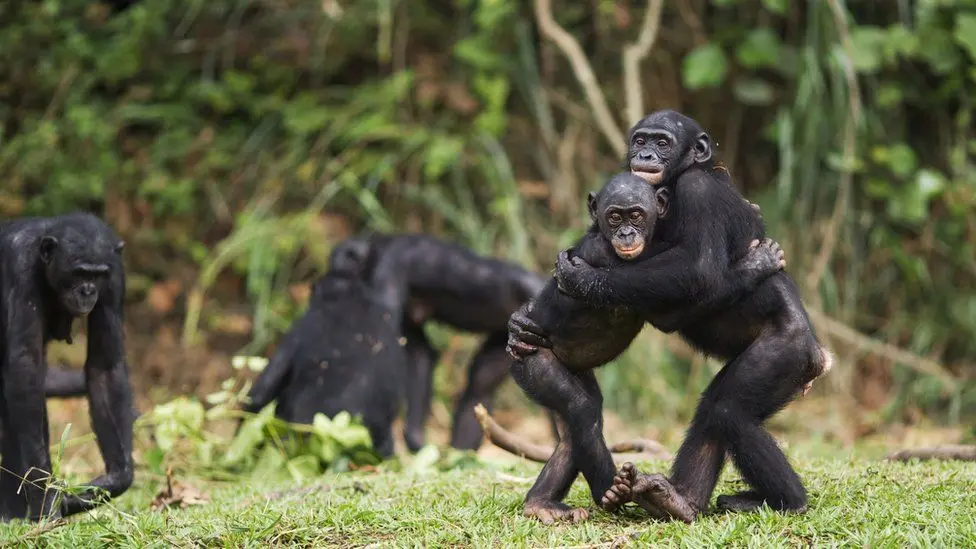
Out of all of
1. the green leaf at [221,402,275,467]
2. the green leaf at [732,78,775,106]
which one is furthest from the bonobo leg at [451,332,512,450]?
the green leaf at [732,78,775,106]

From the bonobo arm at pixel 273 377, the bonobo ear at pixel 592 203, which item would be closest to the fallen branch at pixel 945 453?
the bonobo ear at pixel 592 203

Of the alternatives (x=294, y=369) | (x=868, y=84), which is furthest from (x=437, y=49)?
(x=294, y=369)

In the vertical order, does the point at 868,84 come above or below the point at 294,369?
above

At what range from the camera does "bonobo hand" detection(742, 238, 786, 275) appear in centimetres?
480

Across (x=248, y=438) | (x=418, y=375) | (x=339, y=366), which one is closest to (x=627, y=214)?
(x=248, y=438)

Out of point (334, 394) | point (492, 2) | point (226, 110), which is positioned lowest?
point (334, 394)

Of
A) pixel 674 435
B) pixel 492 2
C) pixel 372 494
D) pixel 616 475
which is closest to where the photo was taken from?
pixel 616 475

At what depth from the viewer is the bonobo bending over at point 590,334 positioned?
4785 mm

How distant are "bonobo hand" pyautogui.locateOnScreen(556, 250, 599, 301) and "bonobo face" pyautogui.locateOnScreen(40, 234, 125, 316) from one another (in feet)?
7.46

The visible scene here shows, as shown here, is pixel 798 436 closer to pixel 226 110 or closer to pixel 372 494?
pixel 372 494

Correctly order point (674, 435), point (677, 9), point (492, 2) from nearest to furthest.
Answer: point (674, 435)
point (492, 2)
point (677, 9)

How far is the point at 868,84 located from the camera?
10883 millimetres

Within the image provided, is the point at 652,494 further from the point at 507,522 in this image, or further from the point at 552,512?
the point at 507,522

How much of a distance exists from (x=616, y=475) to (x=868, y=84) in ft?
24.2
